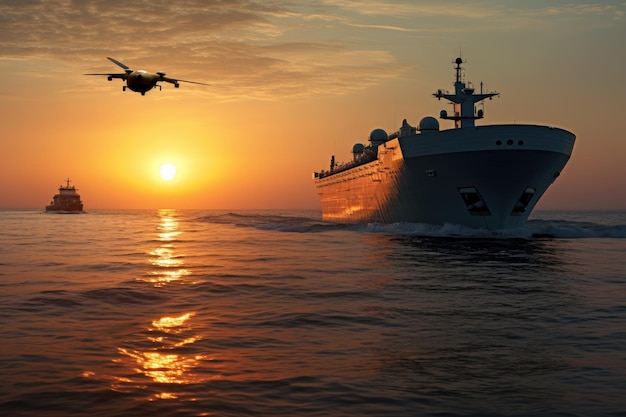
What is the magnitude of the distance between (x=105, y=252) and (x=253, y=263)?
37.7 feet

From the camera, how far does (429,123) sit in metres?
59.6

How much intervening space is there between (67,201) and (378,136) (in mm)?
125537

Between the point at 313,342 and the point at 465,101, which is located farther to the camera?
the point at 465,101

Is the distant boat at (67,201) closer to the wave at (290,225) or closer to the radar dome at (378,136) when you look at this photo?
the wave at (290,225)

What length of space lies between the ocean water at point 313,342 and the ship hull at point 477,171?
58.4 feet

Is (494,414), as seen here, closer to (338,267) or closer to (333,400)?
(333,400)

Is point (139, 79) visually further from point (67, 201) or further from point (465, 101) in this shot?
point (67, 201)

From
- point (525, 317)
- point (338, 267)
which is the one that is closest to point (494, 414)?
point (525, 317)

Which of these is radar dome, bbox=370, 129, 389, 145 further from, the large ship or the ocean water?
the ocean water

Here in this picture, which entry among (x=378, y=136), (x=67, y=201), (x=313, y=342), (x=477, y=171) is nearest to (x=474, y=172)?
(x=477, y=171)

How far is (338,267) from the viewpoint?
25375mm

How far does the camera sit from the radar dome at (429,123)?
2345 inches

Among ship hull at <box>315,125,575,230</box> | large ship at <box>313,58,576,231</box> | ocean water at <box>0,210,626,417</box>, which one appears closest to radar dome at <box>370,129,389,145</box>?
large ship at <box>313,58,576,231</box>

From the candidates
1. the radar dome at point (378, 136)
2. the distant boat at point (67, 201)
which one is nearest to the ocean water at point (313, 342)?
the radar dome at point (378, 136)
